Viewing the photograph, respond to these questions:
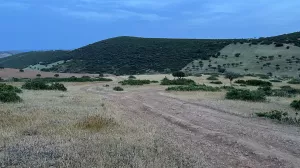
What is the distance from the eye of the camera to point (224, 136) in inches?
455

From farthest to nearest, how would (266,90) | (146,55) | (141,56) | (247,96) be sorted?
1. (146,55)
2. (141,56)
3. (266,90)
4. (247,96)

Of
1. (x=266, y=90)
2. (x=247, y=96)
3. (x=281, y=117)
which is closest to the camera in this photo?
(x=281, y=117)

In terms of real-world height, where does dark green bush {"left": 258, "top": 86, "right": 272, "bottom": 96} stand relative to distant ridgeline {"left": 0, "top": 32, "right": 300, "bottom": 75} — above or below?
below

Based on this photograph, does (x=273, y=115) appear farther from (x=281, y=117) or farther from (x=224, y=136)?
(x=224, y=136)

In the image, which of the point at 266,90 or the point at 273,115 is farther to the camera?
the point at 266,90

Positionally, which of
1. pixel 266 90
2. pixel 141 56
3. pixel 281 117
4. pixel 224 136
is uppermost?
pixel 141 56

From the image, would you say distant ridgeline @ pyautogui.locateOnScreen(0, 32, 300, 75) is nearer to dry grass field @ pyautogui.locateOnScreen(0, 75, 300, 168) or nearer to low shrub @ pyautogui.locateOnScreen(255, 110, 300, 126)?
low shrub @ pyautogui.locateOnScreen(255, 110, 300, 126)

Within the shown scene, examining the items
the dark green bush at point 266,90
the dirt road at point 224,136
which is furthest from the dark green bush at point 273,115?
the dark green bush at point 266,90

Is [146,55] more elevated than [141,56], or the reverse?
[146,55]

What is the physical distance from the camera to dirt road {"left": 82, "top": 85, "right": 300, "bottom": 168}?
8977 millimetres

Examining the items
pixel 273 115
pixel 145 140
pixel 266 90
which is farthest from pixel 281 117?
pixel 266 90

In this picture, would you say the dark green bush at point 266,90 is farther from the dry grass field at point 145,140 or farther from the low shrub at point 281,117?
the low shrub at point 281,117

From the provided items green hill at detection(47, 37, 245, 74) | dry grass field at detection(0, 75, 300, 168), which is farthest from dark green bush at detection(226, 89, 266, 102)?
green hill at detection(47, 37, 245, 74)

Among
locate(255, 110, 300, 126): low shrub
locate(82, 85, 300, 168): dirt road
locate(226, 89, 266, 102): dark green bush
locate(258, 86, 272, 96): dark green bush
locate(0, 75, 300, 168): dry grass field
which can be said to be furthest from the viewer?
locate(258, 86, 272, 96): dark green bush
